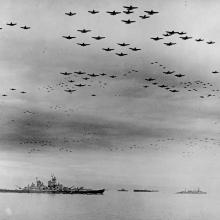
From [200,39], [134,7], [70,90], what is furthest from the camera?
[70,90]

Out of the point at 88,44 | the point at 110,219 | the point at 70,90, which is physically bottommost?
the point at 110,219

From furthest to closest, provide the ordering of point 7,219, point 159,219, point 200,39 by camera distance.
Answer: point 159,219 < point 7,219 < point 200,39

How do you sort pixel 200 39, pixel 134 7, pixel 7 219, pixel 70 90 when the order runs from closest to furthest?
1. pixel 134 7
2. pixel 200 39
3. pixel 70 90
4. pixel 7 219

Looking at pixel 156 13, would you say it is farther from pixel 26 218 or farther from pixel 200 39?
pixel 26 218

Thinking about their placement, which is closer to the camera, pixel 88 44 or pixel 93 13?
pixel 93 13

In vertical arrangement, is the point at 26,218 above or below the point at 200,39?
below

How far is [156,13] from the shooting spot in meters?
64.1

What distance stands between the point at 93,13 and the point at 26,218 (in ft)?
321

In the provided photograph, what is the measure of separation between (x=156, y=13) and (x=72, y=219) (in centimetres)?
9836

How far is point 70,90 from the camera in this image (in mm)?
75812

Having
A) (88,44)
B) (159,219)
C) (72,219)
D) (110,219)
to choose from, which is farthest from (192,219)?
(88,44)

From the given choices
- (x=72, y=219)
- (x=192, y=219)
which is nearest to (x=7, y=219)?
(x=72, y=219)

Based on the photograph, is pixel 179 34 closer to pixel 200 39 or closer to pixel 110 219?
pixel 200 39

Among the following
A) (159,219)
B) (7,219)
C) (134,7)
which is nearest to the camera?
(134,7)
